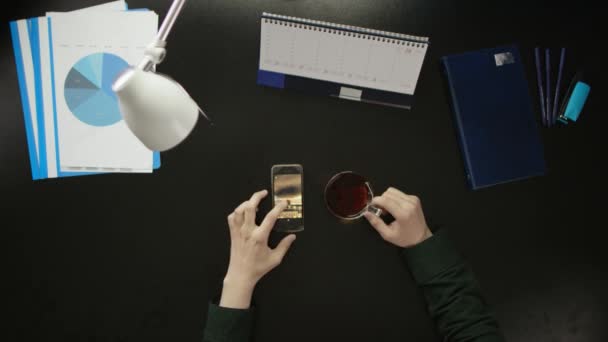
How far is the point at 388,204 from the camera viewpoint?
34.3 inches

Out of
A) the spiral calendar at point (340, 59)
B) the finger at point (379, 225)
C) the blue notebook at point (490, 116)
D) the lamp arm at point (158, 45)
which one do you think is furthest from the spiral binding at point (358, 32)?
the finger at point (379, 225)

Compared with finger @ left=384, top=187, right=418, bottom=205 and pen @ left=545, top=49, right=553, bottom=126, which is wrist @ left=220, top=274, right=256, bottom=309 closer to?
finger @ left=384, top=187, right=418, bottom=205

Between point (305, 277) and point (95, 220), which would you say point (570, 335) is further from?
point (95, 220)

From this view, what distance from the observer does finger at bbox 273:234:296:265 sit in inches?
34.5

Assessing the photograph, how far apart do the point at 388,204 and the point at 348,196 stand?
0.34ft

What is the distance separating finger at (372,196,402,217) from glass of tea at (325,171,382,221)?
0.03m

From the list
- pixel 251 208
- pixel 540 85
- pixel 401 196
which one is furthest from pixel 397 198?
pixel 540 85

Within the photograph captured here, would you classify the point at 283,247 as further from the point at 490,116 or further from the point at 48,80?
the point at 48,80

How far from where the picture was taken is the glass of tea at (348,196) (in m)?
0.90

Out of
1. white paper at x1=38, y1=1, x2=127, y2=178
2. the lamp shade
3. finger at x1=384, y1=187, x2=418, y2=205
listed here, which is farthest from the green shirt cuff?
white paper at x1=38, y1=1, x2=127, y2=178

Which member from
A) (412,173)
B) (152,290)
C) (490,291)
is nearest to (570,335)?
(490,291)

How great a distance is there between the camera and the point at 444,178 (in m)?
0.92

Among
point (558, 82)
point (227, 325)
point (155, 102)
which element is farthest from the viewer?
point (558, 82)

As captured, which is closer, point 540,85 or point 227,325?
point 227,325
